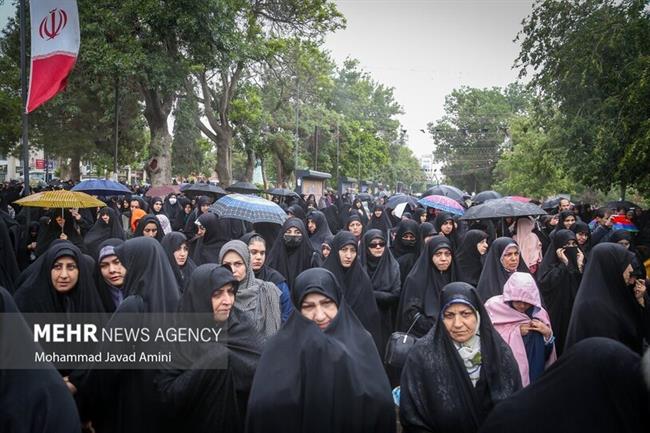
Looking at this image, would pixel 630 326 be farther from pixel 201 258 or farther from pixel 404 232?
pixel 201 258

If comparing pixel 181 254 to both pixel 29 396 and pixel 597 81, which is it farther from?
pixel 597 81

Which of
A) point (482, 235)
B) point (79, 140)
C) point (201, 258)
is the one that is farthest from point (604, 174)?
point (79, 140)

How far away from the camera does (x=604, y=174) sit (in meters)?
12.7

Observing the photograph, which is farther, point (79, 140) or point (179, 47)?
point (79, 140)

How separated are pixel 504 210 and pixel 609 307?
307 centimetres

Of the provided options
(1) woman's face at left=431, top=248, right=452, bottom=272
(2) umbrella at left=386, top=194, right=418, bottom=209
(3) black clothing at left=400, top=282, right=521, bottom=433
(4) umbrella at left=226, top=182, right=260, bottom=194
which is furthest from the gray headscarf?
(4) umbrella at left=226, top=182, right=260, bottom=194

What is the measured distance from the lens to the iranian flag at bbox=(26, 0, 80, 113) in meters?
7.39

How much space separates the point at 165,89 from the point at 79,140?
11410 millimetres

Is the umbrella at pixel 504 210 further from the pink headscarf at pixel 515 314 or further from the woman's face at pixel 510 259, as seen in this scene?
the pink headscarf at pixel 515 314

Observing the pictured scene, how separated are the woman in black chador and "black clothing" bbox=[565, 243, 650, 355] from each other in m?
1.66

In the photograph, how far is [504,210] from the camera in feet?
21.3

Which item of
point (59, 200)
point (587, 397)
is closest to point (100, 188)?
point (59, 200)

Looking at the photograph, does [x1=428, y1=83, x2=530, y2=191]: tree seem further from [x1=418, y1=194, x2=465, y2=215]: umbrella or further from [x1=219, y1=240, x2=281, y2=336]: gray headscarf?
[x1=219, y1=240, x2=281, y2=336]: gray headscarf

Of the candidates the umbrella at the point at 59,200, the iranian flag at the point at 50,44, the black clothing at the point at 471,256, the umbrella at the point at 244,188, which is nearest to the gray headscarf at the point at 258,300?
the black clothing at the point at 471,256
